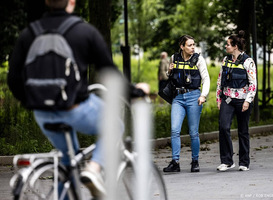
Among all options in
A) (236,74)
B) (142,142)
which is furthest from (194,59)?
(142,142)

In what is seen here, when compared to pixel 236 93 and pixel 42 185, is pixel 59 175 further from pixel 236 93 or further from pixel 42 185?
pixel 236 93

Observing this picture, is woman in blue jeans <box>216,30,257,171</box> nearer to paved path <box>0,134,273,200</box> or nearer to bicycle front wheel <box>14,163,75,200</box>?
paved path <box>0,134,273,200</box>

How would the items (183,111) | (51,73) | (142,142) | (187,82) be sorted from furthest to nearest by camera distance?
(183,111)
(187,82)
(51,73)
(142,142)

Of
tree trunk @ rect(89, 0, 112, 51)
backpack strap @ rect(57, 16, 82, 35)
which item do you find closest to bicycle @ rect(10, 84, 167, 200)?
backpack strap @ rect(57, 16, 82, 35)

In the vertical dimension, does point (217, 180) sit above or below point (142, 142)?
below

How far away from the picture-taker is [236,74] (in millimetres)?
9742

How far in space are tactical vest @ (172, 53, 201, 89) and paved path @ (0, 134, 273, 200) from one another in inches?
46.3

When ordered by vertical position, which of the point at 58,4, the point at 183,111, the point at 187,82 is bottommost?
the point at 183,111

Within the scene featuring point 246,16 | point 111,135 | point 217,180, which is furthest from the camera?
point 246,16

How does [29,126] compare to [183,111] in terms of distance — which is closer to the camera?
[183,111]

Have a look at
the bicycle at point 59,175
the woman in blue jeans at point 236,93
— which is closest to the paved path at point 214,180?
the woman in blue jeans at point 236,93

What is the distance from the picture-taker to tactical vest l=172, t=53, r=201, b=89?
31.8 feet

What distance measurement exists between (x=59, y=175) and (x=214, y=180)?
4866 millimetres

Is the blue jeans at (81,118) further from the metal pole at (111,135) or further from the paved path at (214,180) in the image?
the paved path at (214,180)
